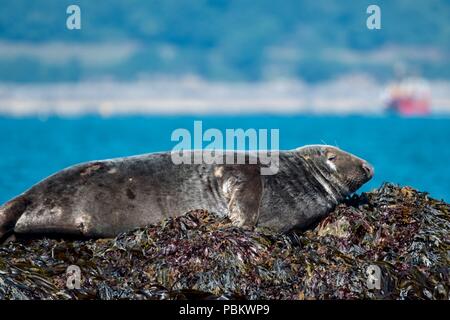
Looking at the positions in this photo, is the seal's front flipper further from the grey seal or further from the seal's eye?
the seal's eye

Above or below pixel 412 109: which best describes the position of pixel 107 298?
below

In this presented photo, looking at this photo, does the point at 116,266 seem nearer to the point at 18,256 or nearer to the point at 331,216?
the point at 18,256

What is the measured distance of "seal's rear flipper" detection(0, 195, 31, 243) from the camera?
28.4 ft

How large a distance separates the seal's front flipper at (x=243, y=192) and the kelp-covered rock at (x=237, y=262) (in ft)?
0.78

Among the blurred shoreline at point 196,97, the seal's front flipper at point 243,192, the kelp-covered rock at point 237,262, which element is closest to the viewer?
the kelp-covered rock at point 237,262

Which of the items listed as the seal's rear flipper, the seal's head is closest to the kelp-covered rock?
the seal's rear flipper

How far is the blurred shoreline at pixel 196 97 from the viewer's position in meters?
170

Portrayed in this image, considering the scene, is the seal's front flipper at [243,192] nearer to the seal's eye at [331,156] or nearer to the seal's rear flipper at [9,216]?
the seal's eye at [331,156]

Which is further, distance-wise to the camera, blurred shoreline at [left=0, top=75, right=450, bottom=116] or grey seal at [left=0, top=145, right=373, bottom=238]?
blurred shoreline at [left=0, top=75, right=450, bottom=116]

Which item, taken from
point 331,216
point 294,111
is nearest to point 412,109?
point 294,111

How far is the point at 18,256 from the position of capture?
7.87 metres

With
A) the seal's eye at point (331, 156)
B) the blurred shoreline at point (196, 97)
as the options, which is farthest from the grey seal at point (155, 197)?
the blurred shoreline at point (196, 97)

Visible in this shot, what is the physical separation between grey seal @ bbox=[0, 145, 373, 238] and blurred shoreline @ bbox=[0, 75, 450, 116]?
155223 mm
